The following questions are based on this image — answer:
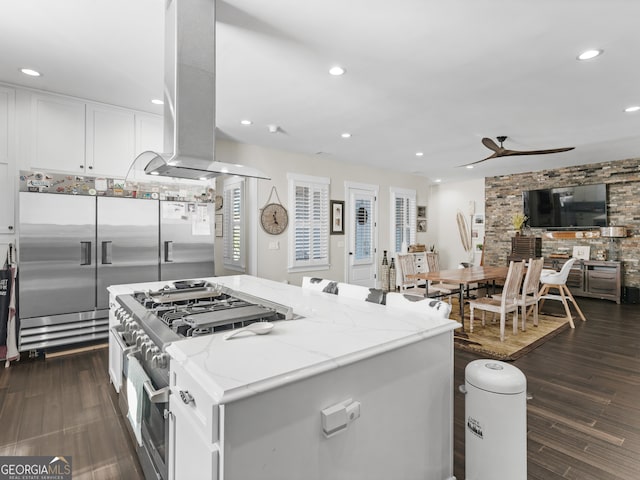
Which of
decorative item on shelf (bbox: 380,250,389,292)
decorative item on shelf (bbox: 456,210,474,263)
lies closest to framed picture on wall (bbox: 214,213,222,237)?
decorative item on shelf (bbox: 380,250,389,292)

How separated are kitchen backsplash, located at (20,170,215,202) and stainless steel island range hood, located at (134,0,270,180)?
6.17ft

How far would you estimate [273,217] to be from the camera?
536 cm

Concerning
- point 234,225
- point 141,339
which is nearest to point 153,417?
point 141,339

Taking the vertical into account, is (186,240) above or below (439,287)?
above

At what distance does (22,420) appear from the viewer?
2.23 meters

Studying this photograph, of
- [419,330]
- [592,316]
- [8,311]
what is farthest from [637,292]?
[8,311]

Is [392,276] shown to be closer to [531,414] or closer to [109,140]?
[531,414]

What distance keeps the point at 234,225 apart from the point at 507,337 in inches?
156

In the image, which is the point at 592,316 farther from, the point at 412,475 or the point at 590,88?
the point at 412,475

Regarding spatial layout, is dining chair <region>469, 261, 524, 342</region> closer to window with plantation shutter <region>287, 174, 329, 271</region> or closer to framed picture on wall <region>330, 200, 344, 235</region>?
window with plantation shutter <region>287, 174, 329, 271</region>

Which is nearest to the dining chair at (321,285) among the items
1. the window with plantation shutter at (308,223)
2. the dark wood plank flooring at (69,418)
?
the dark wood plank flooring at (69,418)

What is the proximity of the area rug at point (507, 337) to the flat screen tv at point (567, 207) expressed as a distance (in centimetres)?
265

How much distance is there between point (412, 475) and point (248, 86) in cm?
318

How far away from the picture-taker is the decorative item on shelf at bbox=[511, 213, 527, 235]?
7160mm
